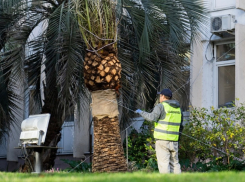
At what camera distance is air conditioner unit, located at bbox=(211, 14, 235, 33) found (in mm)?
14625

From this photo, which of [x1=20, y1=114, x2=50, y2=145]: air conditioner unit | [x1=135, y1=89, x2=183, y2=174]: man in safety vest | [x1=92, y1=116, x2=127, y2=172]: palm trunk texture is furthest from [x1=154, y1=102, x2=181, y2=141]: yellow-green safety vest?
[x1=20, y1=114, x2=50, y2=145]: air conditioner unit

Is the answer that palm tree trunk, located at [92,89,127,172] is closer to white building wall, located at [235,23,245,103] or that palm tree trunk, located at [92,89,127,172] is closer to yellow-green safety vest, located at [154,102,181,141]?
yellow-green safety vest, located at [154,102,181,141]

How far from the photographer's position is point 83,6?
11414 mm

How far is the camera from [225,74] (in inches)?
616

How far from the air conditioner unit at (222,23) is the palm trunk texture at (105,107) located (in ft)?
15.1

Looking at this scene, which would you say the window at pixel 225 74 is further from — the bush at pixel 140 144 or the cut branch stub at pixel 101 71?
the cut branch stub at pixel 101 71

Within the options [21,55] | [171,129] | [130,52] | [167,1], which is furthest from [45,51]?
[171,129]

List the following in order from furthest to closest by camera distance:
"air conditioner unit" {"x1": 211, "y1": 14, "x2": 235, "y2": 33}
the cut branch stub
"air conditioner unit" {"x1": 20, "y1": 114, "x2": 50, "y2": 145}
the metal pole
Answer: "air conditioner unit" {"x1": 211, "y1": 14, "x2": 235, "y2": 33}, the cut branch stub, "air conditioner unit" {"x1": 20, "y1": 114, "x2": 50, "y2": 145}, the metal pole

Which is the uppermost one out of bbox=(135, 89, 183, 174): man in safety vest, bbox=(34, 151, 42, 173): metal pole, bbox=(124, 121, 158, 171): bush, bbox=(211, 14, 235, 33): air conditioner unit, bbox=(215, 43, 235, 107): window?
bbox=(211, 14, 235, 33): air conditioner unit

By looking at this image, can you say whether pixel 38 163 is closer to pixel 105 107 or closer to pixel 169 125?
pixel 105 107

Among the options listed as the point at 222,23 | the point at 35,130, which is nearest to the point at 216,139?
the point at 222,23

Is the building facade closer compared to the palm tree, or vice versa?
the palm tree

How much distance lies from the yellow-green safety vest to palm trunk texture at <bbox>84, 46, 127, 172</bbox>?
1.27 metres

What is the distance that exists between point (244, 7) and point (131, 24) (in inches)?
123
